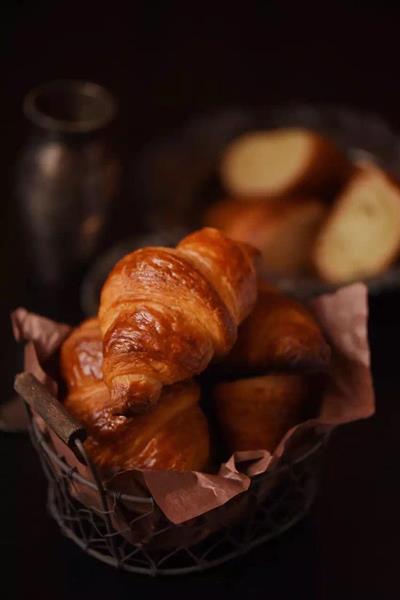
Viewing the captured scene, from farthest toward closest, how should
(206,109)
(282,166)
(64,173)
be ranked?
(206,109)
(282,166)
(64,173)

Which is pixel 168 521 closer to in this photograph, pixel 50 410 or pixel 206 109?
pixel 50 410

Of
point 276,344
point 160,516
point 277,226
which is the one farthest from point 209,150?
point 160,516

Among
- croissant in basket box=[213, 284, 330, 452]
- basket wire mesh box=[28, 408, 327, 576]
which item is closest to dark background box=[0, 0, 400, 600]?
basket wire mesh box=[28, 408, 327, 576]

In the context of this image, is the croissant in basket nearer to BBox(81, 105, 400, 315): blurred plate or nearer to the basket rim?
the basket rim

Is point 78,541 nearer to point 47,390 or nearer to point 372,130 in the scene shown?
point 47,390

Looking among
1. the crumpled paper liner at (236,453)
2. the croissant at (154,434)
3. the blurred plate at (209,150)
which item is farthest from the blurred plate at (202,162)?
the croissant at (154,434)
